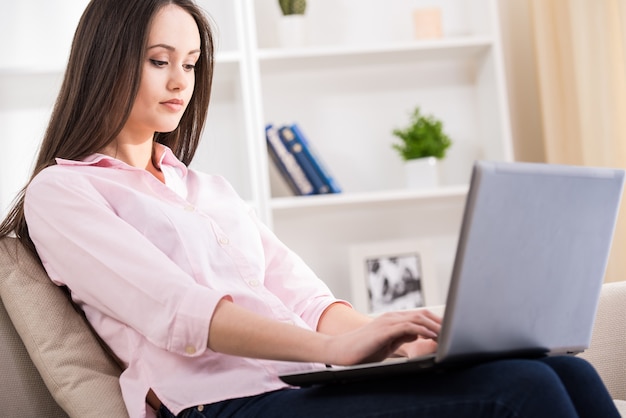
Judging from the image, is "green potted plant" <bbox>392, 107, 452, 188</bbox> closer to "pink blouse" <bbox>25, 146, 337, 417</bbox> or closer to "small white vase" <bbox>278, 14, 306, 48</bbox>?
"small white vase" <bbox>278, 14, 306, 48</bbox>

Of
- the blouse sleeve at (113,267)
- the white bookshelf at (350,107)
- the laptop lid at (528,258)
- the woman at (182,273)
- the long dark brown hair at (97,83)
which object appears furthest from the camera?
the white bookshelf at (350,107)

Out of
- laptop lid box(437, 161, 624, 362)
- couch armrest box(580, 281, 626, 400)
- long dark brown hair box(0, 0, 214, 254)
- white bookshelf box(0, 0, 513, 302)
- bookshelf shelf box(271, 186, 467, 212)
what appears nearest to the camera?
laptop lid box(437, 161, 624, 362)

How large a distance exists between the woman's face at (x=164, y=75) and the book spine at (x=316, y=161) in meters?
1.18

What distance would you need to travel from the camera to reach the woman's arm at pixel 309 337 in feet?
3.55

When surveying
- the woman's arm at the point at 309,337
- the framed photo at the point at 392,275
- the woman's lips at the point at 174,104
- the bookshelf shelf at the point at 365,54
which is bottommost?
the framed photo at the point at 392,275

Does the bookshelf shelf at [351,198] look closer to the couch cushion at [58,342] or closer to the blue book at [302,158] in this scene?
the blue book at [302,158]

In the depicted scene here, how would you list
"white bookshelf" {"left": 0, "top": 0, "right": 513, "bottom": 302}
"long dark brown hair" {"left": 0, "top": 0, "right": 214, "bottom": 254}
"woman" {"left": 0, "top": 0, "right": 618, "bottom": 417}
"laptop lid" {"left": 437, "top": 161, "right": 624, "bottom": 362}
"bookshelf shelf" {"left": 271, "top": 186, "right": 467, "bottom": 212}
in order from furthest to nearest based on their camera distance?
"white bookshelf" {"left": 0, "top": 0, "right": 513, "bottom": 302} < "bookshelf shelf" {"left": 271, "top": 186, "right": 467, "bottom": 212} < "long dark brown hair" {"left": 0, "top": 0, "right": 214, "bottom": 254} < "woman" {"left": 0, "top": 0, "right": 618, "bottom": 417} < "laptop lid" {"left": 437, "top": 161, "right": 624, "bottom": 362}

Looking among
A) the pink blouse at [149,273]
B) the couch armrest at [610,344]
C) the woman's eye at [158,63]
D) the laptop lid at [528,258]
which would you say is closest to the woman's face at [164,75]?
the woman's eye at [158,63]

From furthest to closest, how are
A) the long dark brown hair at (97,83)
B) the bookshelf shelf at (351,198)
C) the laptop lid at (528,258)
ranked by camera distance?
1. the bookshelf shelf at (351,198)
2. the long dark brown hair at (97,83)
3. the laptop lid at (528,258)

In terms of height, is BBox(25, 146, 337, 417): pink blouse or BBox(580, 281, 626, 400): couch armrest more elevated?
BBox(25, 146, 337, 417): pink blouse

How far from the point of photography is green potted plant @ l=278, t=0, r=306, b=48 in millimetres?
2781

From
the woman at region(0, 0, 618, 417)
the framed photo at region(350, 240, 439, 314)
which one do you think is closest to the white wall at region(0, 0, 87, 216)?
the framed photo at region(350, 240, 439, 314)

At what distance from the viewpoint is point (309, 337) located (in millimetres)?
1153

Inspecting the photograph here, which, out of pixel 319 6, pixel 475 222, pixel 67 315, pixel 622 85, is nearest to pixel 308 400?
pixel 475 222
